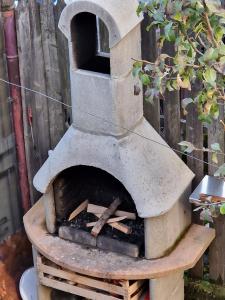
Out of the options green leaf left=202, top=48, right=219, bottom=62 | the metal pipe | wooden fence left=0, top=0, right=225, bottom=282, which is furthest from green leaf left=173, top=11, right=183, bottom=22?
the metal pipe

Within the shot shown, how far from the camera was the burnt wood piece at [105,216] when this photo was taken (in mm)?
5875

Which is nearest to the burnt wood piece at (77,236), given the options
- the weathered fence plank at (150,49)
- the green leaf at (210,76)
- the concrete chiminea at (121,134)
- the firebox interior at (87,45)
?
the concrete chiminea at (121,134)

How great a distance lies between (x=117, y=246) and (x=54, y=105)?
149 centimetres

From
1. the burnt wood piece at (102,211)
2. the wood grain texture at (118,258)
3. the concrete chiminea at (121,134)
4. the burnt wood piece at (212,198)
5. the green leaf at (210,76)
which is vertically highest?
the green leaf at (210,76)

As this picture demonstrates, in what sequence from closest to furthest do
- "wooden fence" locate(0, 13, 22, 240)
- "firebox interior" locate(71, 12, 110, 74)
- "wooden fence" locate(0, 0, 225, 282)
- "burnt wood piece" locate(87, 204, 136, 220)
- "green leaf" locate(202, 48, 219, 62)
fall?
1. "green leaf" locate(202, 48, 219, 62)
2. "firebox interior" locate(71, 12, 110, 74)
3. "wooden fence" locate(0, 0, 225, 282)
4. "burnt wood piece" locate(87, 204, 136, 220)
5. "wooden fence" locate(0, 13, 22, 240)

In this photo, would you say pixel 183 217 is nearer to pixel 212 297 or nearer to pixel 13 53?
pixel 212 297

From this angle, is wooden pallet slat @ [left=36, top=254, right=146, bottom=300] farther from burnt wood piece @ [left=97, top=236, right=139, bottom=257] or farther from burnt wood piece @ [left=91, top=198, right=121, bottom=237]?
burnt wood piece @ [left=91, top=198, right=121, bottom=237]

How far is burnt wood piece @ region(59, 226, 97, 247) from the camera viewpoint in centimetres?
593

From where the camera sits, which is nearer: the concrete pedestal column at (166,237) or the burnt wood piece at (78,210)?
the concrete pedestal column at (166,237)

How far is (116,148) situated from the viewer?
17.9ft

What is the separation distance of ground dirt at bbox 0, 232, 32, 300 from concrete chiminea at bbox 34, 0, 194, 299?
1.34 m

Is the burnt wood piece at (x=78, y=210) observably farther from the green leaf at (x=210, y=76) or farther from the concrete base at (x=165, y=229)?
the green leaf at (x=210, y=76)

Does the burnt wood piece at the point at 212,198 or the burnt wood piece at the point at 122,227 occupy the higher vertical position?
the burnt wood piece at the point at 212,198

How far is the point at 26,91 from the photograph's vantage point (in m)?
6.50
